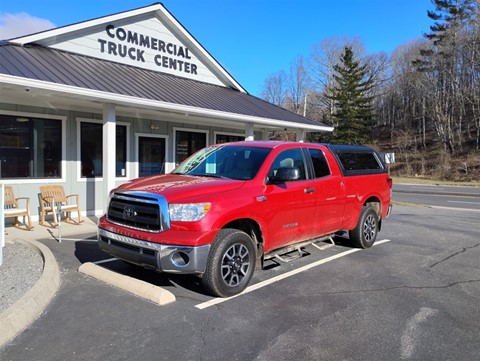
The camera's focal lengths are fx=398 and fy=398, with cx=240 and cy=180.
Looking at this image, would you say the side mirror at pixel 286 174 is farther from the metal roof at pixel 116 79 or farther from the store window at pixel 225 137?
the store window at pixel 225 137

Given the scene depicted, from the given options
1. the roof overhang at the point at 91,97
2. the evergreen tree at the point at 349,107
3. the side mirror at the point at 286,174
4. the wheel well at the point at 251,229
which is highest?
the evergreen tree at the point at 349,107

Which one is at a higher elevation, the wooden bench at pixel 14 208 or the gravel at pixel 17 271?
the wooden bench at pixel 14 208

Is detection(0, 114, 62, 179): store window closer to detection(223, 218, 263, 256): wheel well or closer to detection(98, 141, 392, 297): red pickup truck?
detection(98, 141, 392, 297): red pickup truck

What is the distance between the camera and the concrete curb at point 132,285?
181 inches

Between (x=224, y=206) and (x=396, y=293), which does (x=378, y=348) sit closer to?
(x=396, y=293)

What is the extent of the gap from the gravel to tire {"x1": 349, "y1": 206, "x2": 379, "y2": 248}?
5239 millimetres

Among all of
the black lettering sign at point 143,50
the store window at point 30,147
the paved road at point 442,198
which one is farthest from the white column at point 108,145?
the paved road at point 442,198

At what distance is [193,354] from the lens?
11.3ft

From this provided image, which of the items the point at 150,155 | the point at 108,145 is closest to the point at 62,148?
the point at 108,145

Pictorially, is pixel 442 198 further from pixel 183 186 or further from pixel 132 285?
pixel 132 285

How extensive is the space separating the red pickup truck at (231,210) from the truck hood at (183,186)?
0.04 ft

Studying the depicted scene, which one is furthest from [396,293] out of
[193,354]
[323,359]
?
[193,354]

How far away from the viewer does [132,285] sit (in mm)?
4926

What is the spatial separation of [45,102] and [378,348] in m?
9.10
